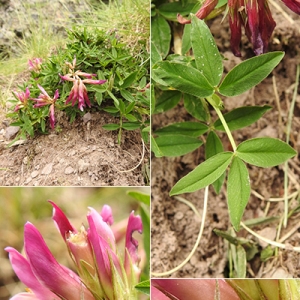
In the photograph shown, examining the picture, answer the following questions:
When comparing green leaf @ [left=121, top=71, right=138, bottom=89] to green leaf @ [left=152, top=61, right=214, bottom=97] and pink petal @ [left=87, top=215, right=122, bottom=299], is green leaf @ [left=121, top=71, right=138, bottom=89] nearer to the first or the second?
green leaf @ [left=152, top=61, right=214, bottom=97]

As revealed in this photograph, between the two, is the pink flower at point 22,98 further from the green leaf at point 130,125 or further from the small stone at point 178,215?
the small stone at point 178,215

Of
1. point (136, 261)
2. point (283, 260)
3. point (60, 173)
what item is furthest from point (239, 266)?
point (60, 173)

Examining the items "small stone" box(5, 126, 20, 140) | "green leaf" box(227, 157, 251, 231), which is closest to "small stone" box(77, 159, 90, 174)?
"small stone" box(5, 126, 20, 140)

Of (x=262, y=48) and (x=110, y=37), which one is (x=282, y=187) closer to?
(x=262, y=48)

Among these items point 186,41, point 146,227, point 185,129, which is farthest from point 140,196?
point 186,41

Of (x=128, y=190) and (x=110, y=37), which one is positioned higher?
(x=110, y=37)

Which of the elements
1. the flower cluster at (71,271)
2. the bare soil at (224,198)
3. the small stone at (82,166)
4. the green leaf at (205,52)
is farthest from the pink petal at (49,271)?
the green leaf at (205,52)
